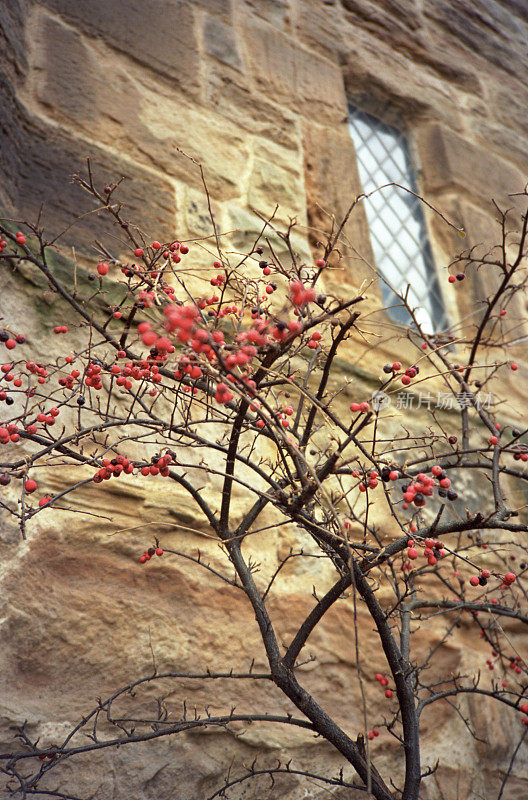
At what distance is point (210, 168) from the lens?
94.7 inches

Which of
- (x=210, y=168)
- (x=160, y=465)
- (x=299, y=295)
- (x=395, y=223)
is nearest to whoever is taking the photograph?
(x=299, y=295)

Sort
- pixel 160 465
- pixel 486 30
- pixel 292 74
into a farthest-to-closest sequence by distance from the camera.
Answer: pixel 486 30, pixel 292 74, pixel 160 465

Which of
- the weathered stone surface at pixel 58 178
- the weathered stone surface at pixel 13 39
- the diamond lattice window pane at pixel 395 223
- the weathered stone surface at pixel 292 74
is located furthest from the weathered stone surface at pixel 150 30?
the diamond lattice window pane at pixel 395 223

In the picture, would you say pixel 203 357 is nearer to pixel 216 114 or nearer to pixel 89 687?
pixel 89 687

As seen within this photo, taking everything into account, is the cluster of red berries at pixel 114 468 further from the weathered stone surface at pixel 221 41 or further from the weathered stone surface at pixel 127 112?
the weathered stone surface at pixel 221 41

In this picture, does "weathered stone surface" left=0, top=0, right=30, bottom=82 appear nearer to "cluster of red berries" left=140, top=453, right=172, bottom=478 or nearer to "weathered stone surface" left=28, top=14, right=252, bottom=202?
"weathered stone surface" left=28, top=14, right=252, bottom=202

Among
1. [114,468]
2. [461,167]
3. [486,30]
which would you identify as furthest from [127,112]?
[486,30]

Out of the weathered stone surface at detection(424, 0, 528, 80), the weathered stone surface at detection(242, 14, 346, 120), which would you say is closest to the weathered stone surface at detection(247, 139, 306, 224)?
the weathered stone surface at detection(242, 14, 346, 120)

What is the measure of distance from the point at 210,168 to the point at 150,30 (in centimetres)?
64

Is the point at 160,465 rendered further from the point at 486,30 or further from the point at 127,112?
the point at 486,30

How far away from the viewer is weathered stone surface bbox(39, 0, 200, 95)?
239 centimetres

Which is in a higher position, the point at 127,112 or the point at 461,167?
the point at 461,167

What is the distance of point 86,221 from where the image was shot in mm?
2029

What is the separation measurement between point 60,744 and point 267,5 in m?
3.08
